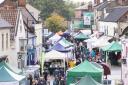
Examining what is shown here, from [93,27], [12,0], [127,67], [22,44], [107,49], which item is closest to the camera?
[127,67]

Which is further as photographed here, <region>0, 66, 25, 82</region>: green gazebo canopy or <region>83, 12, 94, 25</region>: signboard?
<region>83, 12, 94, 25</region>: signboard

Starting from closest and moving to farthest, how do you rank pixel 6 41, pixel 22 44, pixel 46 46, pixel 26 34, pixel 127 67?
1. pixel 127 67
2. pixel 6 41
3. pixel 22 44
4. pixel 26 34
5. pixel 46 46

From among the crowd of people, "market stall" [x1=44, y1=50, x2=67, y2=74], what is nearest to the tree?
the crowd of people

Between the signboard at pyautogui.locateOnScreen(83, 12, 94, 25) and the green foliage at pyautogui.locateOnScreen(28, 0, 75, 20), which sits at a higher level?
the green foliage at pyautogui.locateOnScreen(28, 0, 75, 20)

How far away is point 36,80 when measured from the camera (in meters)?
40.7

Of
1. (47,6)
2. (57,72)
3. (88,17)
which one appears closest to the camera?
(57,72)

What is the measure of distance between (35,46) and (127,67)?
24.5 meters

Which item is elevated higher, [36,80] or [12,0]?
[12,0]

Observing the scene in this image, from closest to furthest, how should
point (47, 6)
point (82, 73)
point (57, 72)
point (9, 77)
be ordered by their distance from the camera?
point (9, 77)
point (82, 73)
point (57, 72)
point (47, 6)

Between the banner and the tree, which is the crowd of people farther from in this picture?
the tree

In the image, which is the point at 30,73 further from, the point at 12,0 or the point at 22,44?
the point at 12,0

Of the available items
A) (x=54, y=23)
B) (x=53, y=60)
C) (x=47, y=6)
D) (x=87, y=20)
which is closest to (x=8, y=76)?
(x=53, y=60)

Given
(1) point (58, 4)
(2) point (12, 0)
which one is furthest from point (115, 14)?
(1) point (58, 4)

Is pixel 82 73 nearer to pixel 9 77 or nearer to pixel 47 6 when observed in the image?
pixel 9 77
